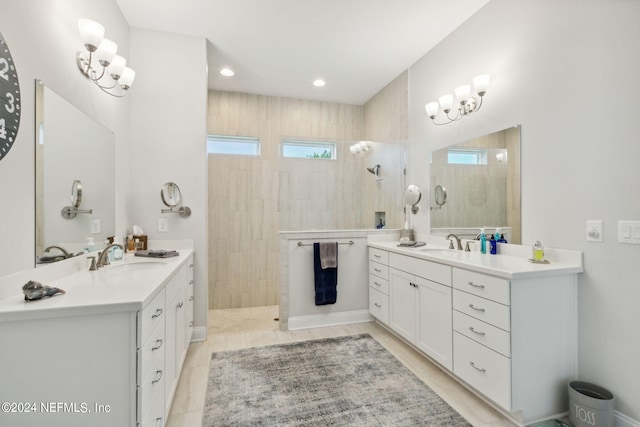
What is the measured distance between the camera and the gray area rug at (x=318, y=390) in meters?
1.78

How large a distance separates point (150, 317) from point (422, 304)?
1.93 meters

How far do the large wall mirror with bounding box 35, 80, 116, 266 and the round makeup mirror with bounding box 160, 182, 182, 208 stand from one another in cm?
47

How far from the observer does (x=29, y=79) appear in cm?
147

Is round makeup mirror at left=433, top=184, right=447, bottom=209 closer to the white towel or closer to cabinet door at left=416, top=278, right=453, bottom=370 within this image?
cabinet door at left=416, top=278, right=453, bottom=370

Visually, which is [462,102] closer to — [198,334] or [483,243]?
[483,243]

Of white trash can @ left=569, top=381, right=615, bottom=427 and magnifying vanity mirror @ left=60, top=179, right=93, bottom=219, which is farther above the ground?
magnifying vanity mirror @ left=60, top=179, right=93, bottom=219

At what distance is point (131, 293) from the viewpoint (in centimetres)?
128

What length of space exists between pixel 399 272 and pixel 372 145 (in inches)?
65.5

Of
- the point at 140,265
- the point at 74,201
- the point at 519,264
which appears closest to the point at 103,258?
the point at 140,265

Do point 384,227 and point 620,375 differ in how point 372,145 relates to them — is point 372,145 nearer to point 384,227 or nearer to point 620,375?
point 384,227

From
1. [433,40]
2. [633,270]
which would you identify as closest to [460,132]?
[433,40]

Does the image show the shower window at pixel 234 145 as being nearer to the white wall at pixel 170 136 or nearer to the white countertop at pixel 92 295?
the white wall at pixel 170 136

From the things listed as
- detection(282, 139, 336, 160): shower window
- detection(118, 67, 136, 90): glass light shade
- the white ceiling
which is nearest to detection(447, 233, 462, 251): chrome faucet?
detection(282, 139, 336, 160): shower window

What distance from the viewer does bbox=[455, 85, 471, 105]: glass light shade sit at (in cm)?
258
